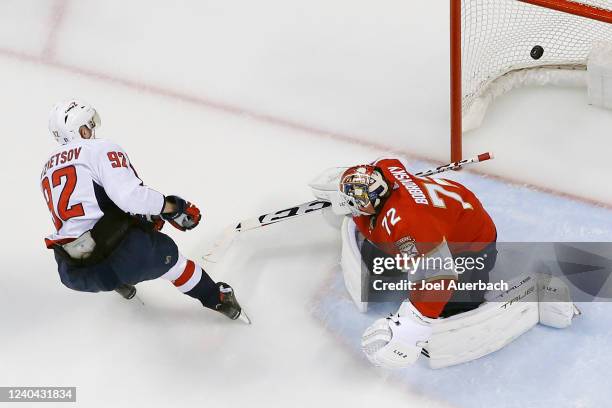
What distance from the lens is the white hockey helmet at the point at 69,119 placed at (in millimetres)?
2682

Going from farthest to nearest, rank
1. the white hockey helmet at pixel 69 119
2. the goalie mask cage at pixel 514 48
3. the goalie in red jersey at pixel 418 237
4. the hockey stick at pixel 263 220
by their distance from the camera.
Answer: the goalie mask cage at pixel 514 48 < the hockey stick at pixel 263 220 < the white hockey helmet at pixel 69 119 < the goalie in red jersey at pixel 418 237

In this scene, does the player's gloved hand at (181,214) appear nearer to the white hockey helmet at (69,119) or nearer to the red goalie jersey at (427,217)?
the white hockey helmet at (69,119)

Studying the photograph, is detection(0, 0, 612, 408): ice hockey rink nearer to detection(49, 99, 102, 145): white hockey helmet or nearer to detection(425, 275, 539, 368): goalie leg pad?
detection(425, 275, 539, 368): goalie leg pad

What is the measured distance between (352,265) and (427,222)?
45 cm

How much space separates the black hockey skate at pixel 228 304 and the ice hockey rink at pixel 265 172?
0.16 ft

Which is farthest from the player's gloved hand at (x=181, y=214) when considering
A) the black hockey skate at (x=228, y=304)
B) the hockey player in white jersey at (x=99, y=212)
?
the black hockey skate at (x=228, y=304)

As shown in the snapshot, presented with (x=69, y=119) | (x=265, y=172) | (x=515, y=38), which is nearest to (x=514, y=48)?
(x=515, y=38)

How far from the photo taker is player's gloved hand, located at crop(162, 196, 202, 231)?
269 cm

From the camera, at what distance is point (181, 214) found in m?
2.72

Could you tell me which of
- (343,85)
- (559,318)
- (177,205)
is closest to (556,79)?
(343,85)

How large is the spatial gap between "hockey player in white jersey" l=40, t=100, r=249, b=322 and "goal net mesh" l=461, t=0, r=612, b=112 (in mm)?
1300

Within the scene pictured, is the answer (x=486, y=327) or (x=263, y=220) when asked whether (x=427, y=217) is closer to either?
Result: (x=486, y=327)

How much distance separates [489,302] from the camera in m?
2.75

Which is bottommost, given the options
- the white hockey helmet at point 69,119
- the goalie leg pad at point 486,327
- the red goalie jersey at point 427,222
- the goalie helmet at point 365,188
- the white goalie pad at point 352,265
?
the goalie leg pad at point 486,327
